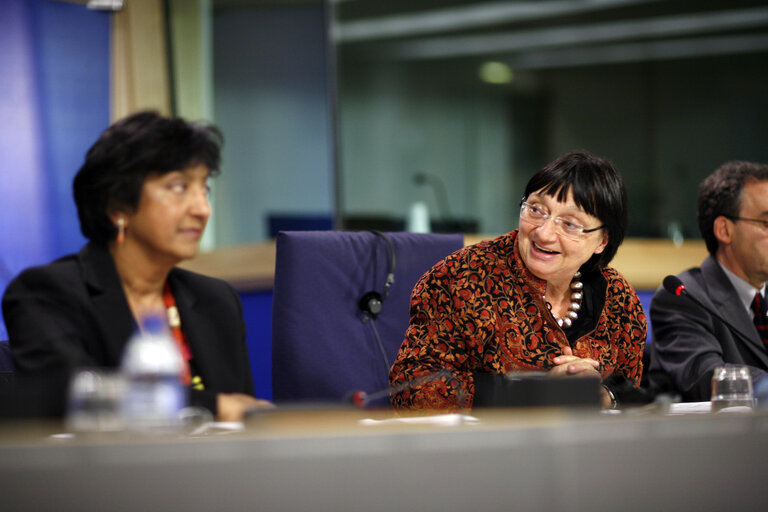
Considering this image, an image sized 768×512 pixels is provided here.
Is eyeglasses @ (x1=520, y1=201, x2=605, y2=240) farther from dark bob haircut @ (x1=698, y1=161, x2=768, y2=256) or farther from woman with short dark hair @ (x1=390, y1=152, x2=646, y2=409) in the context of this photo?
dark bob haircut @ (x1=698, y1=161, x2=768, y2=256)

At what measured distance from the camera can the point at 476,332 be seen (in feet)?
5.88

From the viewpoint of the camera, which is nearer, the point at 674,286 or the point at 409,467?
the point at 409,467

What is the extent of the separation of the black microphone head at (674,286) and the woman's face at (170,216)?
103cm

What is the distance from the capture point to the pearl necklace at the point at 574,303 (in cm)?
189

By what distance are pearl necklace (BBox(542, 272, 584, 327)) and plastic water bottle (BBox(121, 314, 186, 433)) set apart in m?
0.99

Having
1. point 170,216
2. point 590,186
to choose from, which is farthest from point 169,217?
point 590,186

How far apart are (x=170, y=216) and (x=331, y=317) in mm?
652

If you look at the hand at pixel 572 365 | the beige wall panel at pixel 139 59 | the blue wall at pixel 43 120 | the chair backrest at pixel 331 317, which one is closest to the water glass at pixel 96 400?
the hand at pixel 572 365

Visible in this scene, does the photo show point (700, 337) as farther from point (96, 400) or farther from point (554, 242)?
point (96, 400)

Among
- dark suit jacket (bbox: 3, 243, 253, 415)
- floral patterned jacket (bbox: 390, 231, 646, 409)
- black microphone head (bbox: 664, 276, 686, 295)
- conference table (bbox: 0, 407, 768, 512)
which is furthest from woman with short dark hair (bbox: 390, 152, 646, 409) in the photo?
conference table (bbox: 0, 407, 768, 512)

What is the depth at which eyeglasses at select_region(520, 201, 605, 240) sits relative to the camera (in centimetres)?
183

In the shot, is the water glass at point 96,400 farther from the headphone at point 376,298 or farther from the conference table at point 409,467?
the headphone at point 376,298

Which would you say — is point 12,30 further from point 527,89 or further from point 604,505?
point 527,89

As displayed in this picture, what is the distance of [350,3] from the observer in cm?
595
